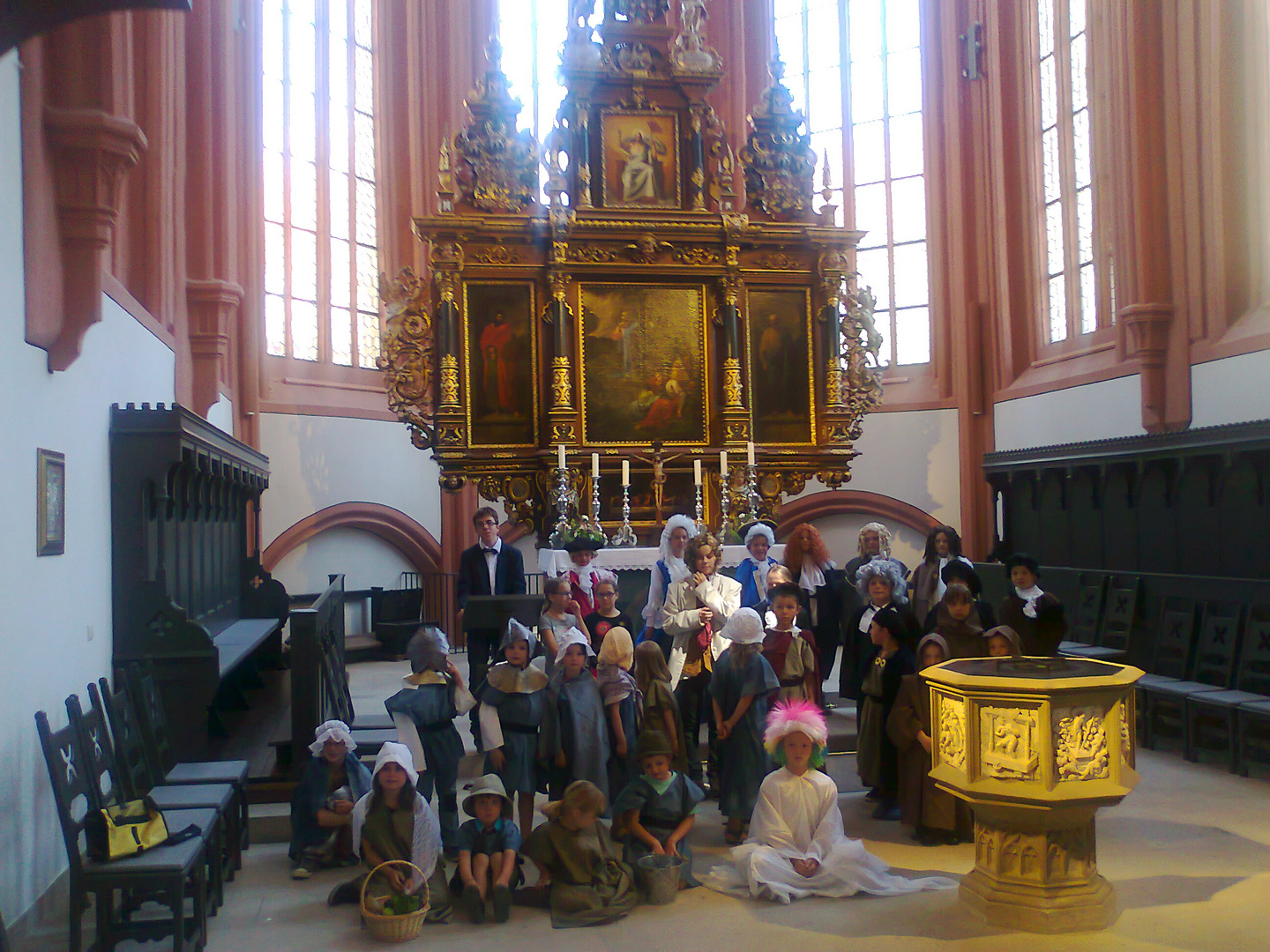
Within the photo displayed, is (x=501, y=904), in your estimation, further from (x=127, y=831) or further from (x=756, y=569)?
(x=756, y=569)

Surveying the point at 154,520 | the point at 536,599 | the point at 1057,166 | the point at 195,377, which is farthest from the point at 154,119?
the point at 1057,166

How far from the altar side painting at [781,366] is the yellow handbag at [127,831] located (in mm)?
8349

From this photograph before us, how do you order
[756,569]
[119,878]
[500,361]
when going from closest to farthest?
[119,878] → [756,569] → [500,361]

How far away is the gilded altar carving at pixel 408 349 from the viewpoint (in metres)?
11.4

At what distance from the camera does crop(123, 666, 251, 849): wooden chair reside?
220 inches

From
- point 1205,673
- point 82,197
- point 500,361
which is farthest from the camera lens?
point 500,361

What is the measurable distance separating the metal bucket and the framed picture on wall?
3.12 m

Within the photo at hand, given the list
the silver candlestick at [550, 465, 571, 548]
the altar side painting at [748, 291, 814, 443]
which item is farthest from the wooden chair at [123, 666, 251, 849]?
the altar side painting at [748, 291, 814, 443]

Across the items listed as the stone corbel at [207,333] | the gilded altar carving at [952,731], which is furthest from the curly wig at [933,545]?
the stone corbel at [207,333]

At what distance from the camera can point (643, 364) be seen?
11.9 m

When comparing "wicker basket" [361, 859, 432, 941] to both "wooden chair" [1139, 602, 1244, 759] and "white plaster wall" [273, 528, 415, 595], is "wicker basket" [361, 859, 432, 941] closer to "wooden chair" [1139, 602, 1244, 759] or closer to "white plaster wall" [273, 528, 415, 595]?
"wooden chair" [1139, 602, 1244, 759]

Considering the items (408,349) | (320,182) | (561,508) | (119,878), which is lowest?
(119,878)

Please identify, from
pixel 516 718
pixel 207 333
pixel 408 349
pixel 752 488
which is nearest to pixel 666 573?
pixel 516 718

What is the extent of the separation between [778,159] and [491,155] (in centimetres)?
312
